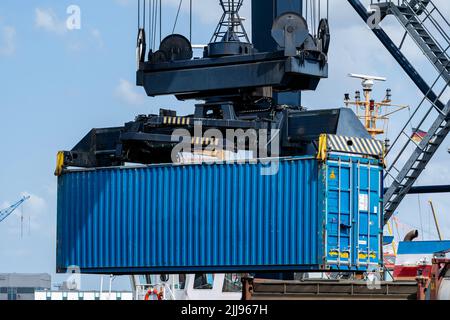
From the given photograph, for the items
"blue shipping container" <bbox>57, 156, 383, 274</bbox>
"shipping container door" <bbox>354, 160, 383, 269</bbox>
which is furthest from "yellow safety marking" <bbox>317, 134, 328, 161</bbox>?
"shipping container door" <bbox>354, 160, 383, 269</bbox>

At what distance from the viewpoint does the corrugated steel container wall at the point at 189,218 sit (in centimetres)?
3153

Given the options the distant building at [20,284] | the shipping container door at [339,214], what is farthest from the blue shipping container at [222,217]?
the distant building at [20,284]

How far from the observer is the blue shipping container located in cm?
3111

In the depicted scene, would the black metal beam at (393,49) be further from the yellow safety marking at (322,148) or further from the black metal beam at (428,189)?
the yellow safety marking at (322,148)

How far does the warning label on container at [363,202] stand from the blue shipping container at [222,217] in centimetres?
3

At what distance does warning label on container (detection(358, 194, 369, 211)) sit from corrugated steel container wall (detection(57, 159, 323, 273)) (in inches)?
48.7

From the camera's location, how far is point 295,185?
31531 mm

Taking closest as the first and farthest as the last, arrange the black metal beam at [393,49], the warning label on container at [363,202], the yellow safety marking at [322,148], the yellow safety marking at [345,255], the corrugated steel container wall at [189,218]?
the yellow safety marking at [322,148] → the yellow safety marking at [345,255] → the warning label on container at [363,202] → the corrugated steel container wall at [189,218] → the black metal beam at [393,49]

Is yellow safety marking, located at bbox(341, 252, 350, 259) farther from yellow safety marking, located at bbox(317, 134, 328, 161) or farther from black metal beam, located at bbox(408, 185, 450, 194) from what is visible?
black metal beam, located at bbox(408, 185, 450, 194)

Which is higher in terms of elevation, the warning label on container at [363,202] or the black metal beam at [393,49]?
the black metal beam at [393,49]

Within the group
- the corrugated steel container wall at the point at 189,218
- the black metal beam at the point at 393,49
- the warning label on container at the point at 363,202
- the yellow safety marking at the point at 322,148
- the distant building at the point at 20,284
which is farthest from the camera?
the distant building at the point at 20,284

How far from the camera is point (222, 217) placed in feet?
107

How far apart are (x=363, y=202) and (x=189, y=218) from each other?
16.4ft
